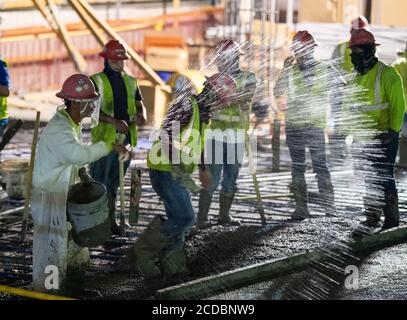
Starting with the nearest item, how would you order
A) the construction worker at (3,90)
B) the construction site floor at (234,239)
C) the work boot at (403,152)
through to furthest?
1. the construction site floor at (234,239)
2. the construction worker at (3,90)
3. the work boot at (403,152)

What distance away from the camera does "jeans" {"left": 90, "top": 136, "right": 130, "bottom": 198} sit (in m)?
12.1

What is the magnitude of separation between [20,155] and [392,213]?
20.8 ft

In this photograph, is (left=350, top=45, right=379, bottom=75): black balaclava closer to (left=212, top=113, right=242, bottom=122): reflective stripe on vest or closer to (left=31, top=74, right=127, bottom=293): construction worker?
(left=212, top=113, right=242, bottom=122): reflective stripe on vest

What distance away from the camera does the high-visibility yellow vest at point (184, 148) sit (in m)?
10.4

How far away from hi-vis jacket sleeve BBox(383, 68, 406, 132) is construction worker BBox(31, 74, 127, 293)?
362cm

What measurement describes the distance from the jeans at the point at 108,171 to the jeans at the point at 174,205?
1.66 metres

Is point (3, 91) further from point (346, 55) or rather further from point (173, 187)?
point (346, 55)

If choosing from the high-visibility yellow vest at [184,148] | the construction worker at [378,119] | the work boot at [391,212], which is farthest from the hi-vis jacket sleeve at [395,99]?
the high-visibility yellow vest at [184,148]

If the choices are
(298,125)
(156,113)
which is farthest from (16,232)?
(156,113)

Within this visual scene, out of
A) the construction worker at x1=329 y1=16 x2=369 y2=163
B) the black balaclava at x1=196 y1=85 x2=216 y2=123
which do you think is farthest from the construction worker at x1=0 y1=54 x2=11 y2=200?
the construction worker at x1=329 y1=16 x2=369 y2=163

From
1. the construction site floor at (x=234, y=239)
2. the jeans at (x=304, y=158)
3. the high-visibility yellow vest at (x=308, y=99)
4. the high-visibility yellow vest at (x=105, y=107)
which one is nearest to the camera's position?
the construction site floor at (x=234, y=239)

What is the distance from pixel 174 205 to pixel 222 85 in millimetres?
1456

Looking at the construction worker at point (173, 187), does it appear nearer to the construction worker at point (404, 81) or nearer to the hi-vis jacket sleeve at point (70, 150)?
the hi-vis jacket sleeve at point (70, 150)

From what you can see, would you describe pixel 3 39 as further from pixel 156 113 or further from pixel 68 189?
pixel 68 189
